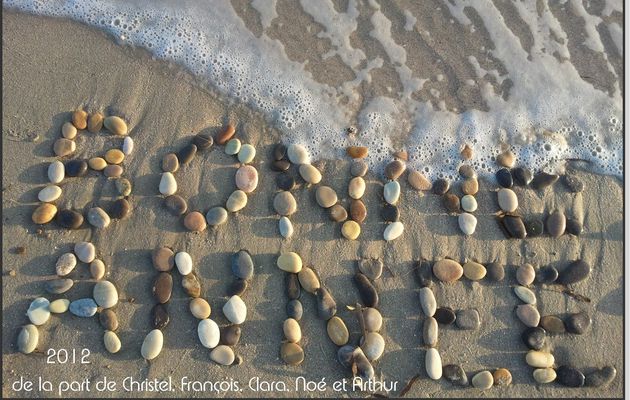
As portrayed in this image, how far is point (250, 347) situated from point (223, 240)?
619mm

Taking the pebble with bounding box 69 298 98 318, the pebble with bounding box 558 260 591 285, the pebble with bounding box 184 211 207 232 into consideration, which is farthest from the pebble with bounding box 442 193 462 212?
the pebble with bounding box 69 298 98 318

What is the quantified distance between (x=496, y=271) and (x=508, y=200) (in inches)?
16.9

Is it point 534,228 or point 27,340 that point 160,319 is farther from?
point 534,228

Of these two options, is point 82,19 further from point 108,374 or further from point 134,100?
point 108,374

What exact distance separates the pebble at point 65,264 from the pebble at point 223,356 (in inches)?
36.3

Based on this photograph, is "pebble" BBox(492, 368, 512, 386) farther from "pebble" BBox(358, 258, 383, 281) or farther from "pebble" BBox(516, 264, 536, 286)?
"pebble" BBox(358, 258, 383, 281)

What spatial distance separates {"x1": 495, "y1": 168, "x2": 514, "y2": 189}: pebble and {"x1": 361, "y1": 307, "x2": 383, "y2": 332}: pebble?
1.09m

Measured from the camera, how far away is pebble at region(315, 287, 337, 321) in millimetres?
2553

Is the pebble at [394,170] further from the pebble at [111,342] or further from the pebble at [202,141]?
the pebble at [111,342]

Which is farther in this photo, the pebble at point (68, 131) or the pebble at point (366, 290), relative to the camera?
the pebble at point (68, 131)

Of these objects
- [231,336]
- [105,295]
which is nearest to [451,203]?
[231,336]

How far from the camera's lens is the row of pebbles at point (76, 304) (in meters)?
2.49

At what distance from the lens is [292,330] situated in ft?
8.26

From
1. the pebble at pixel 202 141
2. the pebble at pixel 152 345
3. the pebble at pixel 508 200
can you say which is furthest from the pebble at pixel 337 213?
the pebble at pixel 152 345
